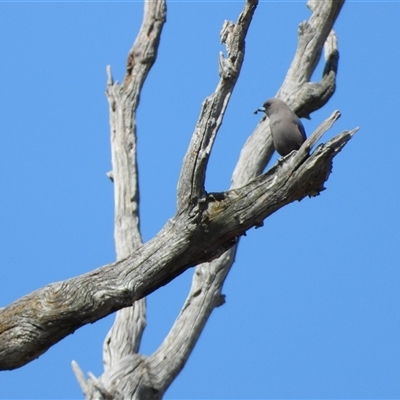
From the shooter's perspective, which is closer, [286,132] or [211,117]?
[211,117]

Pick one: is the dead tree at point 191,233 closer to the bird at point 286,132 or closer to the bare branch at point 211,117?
the bare branch at point 211,117

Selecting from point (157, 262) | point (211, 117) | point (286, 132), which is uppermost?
point (286, 132)

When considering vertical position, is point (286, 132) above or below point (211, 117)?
above

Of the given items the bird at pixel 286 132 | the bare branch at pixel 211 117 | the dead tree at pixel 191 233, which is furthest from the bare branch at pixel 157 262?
the bird at pixel 286 132

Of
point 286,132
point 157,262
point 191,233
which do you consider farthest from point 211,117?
point 286,132

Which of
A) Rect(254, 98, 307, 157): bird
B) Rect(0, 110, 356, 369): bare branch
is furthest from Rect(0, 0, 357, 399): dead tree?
Rect(254, 98, 307, 157): bird

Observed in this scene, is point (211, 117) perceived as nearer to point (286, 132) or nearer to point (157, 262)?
point (157, 262)

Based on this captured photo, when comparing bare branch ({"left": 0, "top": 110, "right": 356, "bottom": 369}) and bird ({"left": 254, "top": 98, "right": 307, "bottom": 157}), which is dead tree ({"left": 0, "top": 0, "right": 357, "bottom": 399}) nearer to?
bare branch ({"left": 0, "top": 110, "right": 356, "bottom": 369})

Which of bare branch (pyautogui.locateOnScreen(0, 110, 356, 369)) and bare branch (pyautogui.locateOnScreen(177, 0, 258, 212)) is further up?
bare branch (pyautogui.locateOnScreen(177, 0, 258, 212))

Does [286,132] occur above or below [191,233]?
above

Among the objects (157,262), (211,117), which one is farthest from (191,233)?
(211,117)

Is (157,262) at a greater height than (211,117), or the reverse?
(211,117)

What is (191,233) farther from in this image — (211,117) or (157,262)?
(211,117)

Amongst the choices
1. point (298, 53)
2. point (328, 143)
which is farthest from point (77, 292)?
point (298, 53)
